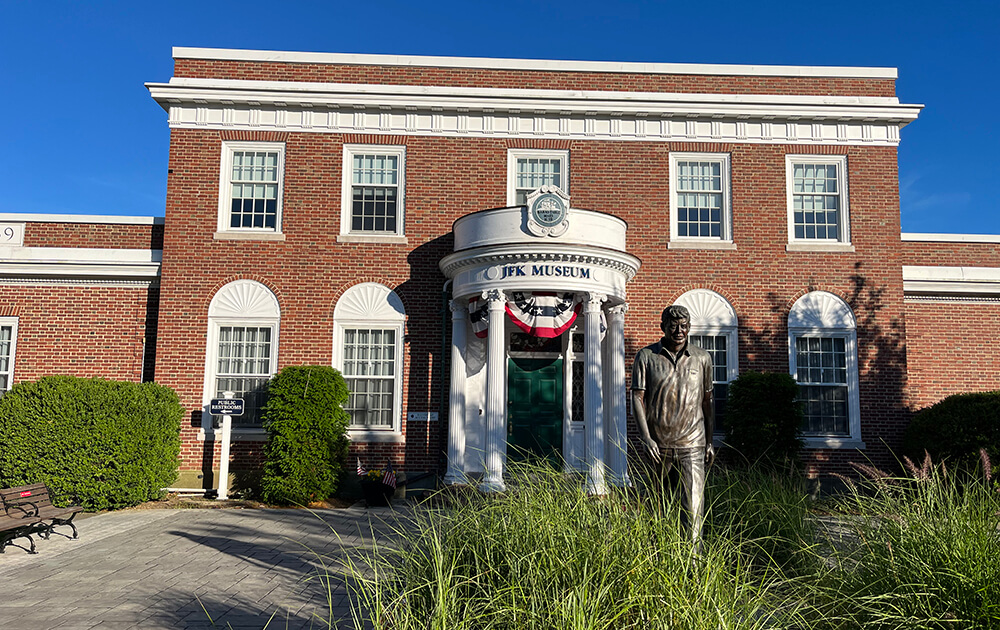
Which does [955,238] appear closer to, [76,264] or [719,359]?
[719,359]

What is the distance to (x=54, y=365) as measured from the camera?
49.1ft

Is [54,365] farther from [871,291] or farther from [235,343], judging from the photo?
[871,291]

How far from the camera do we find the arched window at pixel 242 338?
14.5 m

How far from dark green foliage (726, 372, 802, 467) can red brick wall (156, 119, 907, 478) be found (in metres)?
1.40

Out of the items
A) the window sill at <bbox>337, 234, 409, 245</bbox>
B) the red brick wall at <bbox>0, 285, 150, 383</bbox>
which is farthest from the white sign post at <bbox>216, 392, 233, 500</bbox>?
the window sill at <bbox>337, 234, 409, 245</bbox>

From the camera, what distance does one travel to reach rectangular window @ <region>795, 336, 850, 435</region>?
14734 mm

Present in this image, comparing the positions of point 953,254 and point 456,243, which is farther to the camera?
point 953,254

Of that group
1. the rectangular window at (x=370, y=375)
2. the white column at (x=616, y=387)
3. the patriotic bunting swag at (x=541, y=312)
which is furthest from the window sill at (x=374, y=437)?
the white column at (x=616, y=387)

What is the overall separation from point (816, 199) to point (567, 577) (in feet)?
45.6

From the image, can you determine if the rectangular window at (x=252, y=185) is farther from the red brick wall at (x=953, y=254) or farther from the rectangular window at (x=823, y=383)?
the red brick wall at (x=953, y=254)

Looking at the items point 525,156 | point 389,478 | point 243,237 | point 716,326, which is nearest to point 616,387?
point 716,326

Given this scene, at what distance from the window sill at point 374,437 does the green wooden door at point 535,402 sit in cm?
222

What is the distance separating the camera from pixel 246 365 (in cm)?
1462

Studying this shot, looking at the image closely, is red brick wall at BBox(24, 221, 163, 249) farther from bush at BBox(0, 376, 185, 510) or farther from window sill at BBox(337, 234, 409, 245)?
bush at BBox(0, 376, 185, 510)
